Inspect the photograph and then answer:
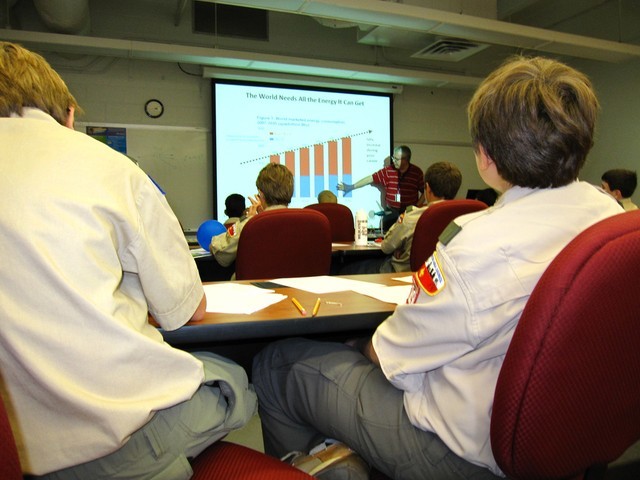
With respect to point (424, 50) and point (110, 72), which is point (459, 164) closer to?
point (424, 50)

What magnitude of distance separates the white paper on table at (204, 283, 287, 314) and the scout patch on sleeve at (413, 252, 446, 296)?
1.30 feet

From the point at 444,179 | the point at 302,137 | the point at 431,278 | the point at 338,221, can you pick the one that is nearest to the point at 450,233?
the point at 431,278

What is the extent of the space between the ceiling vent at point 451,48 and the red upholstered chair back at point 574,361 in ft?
18.2

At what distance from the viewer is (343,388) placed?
3.12 feet

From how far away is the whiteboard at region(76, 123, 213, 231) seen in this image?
584cm

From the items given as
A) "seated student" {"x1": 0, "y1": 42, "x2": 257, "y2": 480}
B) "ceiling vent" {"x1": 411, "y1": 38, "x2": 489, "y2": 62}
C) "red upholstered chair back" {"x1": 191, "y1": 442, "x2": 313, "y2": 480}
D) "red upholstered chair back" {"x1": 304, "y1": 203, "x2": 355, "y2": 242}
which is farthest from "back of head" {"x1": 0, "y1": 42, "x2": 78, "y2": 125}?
"ceiling vent" {"x1": 411, "y1": 38, "x2": 489, "y2": 62}

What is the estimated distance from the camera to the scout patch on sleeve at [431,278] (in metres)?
0.79

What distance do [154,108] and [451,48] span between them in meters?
3.75

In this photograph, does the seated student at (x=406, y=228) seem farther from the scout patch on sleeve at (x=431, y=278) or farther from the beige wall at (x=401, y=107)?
the beige wall at (x=401, y=107)

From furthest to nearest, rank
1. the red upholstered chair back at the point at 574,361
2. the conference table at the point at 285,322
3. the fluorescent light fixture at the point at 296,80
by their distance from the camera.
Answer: the fluorescent light fixture at the point at 296,80 → the conference table at the point at 285,322 → the red upholstered chair back at the point at 574,361

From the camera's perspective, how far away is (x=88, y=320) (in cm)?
67

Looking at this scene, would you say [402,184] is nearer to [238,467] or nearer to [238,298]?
[238,298]

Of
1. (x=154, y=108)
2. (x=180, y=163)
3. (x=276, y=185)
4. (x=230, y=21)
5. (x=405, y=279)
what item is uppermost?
(x=230, y=21)

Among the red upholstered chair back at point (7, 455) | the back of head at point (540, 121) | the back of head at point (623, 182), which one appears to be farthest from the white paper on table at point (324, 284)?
the back of head at point (623, 182)
